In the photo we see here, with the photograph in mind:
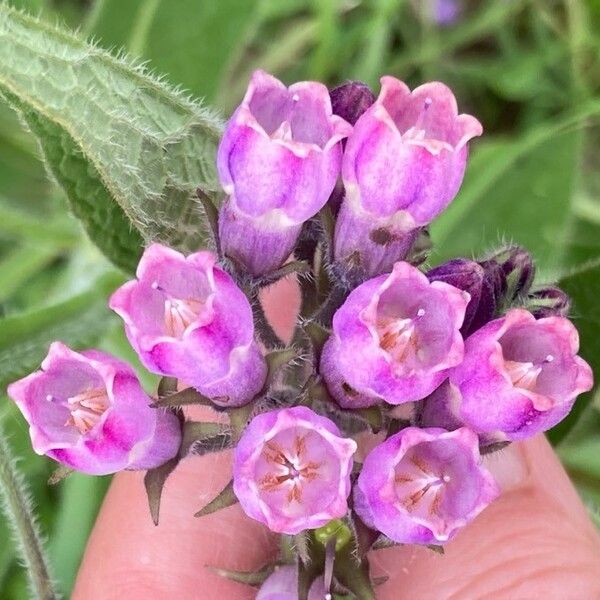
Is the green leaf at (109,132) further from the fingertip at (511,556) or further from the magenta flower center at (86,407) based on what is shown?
the fingertip at (511,556)

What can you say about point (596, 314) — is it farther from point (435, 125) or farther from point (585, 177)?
point (585, 177)

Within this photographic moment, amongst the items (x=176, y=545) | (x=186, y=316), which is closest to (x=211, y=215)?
(x=186, y=316)

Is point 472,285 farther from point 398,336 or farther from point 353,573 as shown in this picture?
point 353,573

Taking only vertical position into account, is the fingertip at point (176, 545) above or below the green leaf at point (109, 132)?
below

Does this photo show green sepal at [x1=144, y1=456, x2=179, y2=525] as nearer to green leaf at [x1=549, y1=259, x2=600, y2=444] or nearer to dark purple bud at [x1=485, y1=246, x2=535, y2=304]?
dark purple bud at [x1=485, y1=246, x2=535, y2=304]

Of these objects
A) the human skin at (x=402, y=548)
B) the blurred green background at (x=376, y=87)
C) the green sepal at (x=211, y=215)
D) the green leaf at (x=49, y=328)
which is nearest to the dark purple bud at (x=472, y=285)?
the green sepal at (x=211, y=215)

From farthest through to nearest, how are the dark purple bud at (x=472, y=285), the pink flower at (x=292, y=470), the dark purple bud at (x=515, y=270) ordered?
the dark purple bud at (x=515, y=270) < the dark purple bud at (x=472, y=285) < the pink flower at (x=292, y=470)
